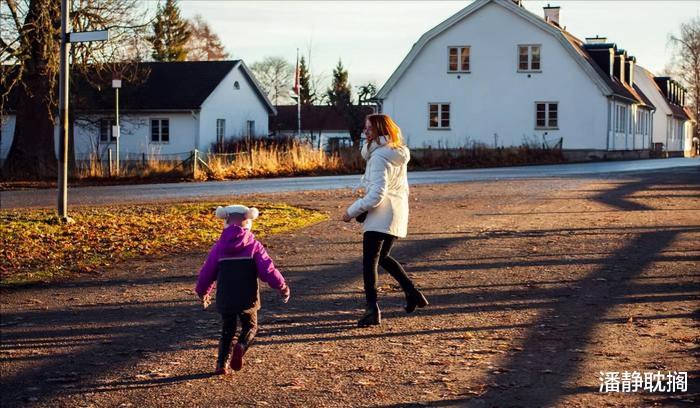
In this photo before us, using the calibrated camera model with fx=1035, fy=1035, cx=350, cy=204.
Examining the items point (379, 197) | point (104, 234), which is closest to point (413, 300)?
point (379, 197)

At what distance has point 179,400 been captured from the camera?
621 cm

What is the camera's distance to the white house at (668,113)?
→ 8038 centimetres

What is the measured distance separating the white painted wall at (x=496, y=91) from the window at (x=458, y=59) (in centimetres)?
28

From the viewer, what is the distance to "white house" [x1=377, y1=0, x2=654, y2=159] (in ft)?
177

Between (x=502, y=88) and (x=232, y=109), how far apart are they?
15.4 metres

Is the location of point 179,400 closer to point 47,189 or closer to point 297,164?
point 47,189

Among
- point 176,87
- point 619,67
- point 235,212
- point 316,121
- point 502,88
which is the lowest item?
point 235,212

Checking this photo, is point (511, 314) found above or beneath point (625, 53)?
beneath

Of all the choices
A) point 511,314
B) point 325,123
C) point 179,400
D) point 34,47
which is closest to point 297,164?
point 34,47

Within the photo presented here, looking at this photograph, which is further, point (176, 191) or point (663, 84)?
point (663, 84)

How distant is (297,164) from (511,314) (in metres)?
29.7

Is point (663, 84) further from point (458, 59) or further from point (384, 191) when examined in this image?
point (384, 191)

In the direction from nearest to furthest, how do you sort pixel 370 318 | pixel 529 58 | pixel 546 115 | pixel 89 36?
pixel 370 318
pixel 89 36
pixel 529 58
pixel 546 115

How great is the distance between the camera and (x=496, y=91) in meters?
55.2
